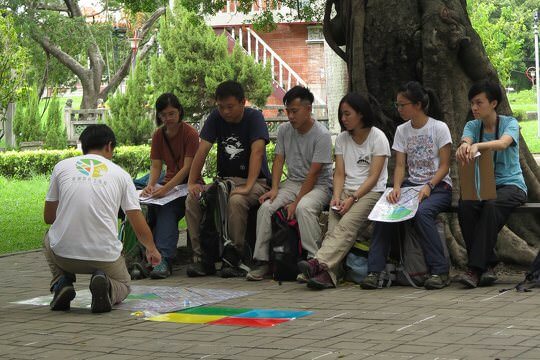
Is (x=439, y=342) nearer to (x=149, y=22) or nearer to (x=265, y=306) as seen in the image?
(x=265, y=306)

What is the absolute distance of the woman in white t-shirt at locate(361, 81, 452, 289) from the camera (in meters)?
8.88

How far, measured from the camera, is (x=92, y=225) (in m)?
8.06

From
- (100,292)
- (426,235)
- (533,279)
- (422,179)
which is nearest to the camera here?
(100,292)

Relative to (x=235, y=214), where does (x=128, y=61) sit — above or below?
above

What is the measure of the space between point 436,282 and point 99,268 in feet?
8.78

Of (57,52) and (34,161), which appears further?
(57,52)

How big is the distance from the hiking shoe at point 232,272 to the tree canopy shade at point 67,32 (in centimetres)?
3160

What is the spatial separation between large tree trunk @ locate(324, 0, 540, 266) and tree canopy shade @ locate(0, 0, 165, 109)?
1207 inches

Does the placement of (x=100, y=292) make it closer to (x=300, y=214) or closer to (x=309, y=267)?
(x=309, y=267)

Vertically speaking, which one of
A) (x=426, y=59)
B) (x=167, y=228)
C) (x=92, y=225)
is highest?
(x=426, y=59)

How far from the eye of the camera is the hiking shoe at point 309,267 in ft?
29.4

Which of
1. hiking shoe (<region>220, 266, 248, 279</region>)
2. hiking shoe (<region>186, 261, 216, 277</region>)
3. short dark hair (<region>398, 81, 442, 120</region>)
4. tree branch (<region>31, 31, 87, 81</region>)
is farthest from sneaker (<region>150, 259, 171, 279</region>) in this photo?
tree branch (<region>31, 31, 87, 81</region>)

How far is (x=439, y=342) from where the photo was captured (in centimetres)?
656

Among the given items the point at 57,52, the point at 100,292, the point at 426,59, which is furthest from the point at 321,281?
the point at 57,52
